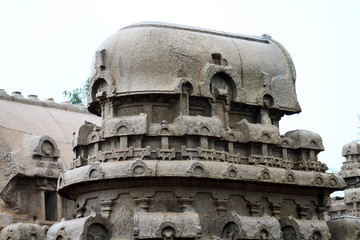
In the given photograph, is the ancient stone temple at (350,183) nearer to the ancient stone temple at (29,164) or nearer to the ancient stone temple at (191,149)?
the ancient stone temple at (191,149)

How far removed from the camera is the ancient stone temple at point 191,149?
1764 centimetres

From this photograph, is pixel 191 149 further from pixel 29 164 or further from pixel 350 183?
pixel 350 183

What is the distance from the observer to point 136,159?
17.6 m

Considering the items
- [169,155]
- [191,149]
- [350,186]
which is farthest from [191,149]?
[350,186]

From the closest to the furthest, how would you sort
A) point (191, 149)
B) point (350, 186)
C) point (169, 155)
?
point (169, 155) < point (191, 149) < point (350, 186)

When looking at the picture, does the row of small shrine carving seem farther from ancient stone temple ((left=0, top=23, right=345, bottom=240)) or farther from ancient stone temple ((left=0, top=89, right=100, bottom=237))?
ancient stone temple ((left=0, top=89, right=100, bottom=237))

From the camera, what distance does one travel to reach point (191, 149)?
1800 cm

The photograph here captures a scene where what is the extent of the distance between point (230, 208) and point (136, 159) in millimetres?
2553

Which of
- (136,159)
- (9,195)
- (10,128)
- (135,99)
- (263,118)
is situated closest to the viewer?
(136,159)

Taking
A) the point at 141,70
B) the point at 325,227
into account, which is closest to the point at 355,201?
the point at 325,227

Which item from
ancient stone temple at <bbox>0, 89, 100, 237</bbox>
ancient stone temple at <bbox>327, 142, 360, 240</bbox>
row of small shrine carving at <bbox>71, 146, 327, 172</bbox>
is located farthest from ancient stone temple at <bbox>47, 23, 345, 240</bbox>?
ancient stone temple at <bbox>327, 142, 360, 240</bbox>

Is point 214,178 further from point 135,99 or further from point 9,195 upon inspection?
point 9,195

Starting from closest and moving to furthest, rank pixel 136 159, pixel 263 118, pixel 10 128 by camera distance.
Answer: pixel 136 159
pixel 263 118
pixel 10 128

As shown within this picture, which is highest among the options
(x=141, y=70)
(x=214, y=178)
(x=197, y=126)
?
(x=141, y=70)
